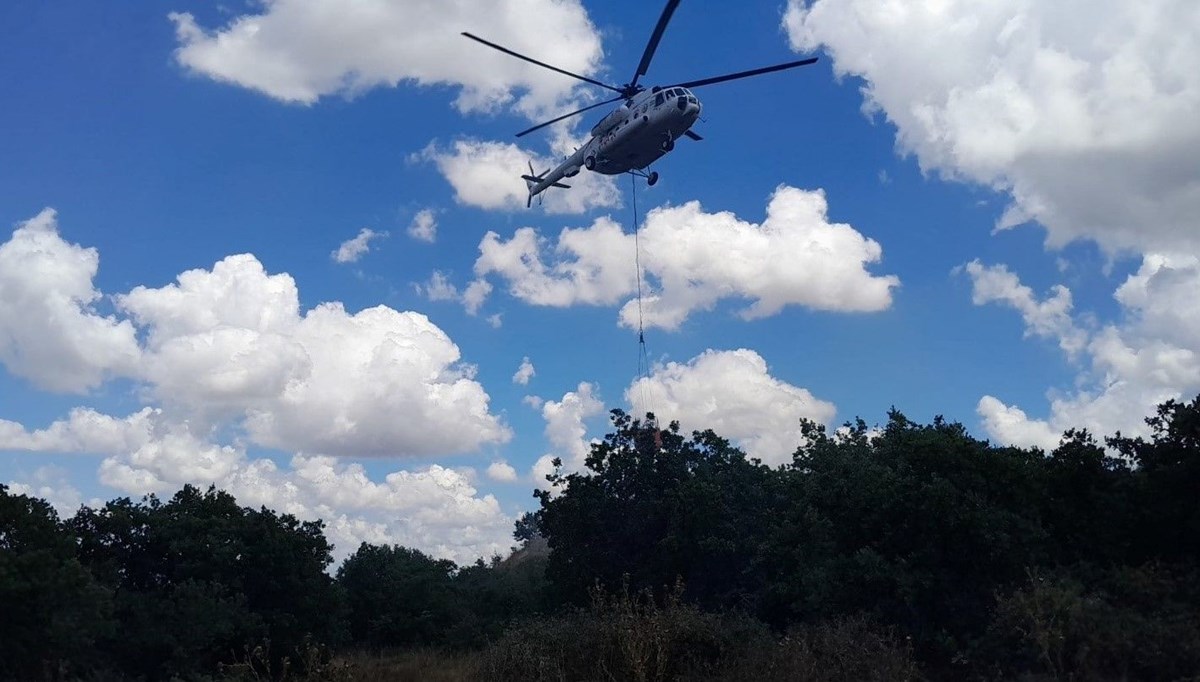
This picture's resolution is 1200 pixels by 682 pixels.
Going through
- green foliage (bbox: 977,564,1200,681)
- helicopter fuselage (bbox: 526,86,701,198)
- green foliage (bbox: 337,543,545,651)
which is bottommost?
green foliage (bbox: 977,564,1200,681)

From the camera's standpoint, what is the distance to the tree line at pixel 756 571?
14.4 meters

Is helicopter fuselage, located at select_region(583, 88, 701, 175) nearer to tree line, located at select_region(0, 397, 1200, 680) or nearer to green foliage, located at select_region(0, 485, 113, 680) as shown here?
tree line, located at select_region(0, 397, 1200, 680)

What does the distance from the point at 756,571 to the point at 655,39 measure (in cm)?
1600

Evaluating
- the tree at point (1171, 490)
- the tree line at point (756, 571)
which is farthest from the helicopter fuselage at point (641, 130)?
the tree at point (1171, 490)

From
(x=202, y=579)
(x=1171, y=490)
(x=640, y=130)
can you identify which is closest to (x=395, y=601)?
(x=202, y=579)

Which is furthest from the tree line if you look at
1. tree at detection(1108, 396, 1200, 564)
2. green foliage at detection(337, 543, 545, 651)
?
green foliage at detection(337, 543, 545, 651)

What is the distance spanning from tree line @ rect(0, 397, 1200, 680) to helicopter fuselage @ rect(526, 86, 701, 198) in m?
10.4

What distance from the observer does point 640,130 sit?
1059 inches

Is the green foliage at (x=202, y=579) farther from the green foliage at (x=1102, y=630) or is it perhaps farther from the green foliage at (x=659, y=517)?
the green foliage at (x=1102, y=630)

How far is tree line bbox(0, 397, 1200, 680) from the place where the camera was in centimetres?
1441

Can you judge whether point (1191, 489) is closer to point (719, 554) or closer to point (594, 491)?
point (719, 554)

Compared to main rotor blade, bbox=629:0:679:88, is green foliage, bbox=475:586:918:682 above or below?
below

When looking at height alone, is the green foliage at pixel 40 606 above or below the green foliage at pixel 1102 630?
above

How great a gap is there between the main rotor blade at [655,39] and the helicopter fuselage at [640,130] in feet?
3.10
